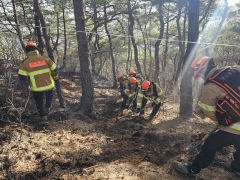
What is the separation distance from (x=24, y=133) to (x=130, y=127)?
2812mm

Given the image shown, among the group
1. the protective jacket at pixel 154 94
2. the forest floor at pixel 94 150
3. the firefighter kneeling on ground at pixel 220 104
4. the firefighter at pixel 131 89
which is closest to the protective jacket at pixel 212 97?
the firefighter kneeling on ground at pixel 220 104

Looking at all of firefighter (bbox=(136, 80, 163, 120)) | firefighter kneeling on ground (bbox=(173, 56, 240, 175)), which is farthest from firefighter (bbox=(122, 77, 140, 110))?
firefighter kneeling on ground (bbox=(173, 56, 240, 175))

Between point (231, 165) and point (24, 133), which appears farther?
point (24, 133)

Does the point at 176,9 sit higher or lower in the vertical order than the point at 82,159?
higher

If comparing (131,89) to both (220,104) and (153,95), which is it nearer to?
(153,95)

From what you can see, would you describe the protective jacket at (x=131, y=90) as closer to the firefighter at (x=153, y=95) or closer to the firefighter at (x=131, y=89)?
the firefighter at (x=131, y=89)

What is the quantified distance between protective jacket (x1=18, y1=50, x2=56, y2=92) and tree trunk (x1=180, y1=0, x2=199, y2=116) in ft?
14.2

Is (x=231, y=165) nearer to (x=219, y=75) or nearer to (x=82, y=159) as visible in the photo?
(x=219, y=75)

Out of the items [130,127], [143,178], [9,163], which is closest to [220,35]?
[130,127]

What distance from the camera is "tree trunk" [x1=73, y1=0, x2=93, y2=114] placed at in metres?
4.95

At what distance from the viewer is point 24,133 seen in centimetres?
331

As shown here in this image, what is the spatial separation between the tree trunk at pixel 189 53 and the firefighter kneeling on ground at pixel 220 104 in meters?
3.27

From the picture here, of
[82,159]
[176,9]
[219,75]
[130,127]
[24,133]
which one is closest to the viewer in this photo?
[219,75]

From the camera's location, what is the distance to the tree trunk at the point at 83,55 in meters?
4.95
